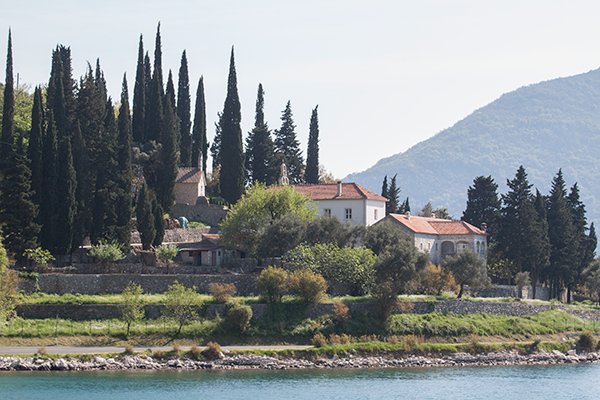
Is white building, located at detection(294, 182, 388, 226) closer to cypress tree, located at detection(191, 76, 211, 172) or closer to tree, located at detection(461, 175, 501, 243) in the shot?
tree, located at detection(461, 175, 501, 243)

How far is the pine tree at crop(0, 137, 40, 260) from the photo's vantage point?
1965 inches

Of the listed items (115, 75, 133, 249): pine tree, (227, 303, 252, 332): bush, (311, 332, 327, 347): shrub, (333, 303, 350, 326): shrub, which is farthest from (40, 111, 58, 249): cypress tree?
(333, 303, 350, 326): shrub

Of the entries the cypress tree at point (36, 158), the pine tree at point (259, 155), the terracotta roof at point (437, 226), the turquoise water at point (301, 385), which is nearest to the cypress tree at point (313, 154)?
the pine tree at point (259, 155)

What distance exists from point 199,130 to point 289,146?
13.8 metres

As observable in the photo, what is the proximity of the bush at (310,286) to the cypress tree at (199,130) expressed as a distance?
40.7m

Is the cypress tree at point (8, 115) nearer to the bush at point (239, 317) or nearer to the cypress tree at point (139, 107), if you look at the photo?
the cypress tree at point (139, 107)

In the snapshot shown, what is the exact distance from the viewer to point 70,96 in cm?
6906

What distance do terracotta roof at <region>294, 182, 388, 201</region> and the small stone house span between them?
337 cm

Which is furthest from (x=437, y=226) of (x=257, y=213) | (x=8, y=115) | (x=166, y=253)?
(x=8, y=115)

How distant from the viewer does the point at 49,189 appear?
5297 cm

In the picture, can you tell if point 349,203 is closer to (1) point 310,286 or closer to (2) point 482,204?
(1) point 310,286

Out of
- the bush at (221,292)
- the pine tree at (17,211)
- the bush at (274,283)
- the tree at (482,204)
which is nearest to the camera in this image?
the bush at (221,292)

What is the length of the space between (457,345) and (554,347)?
8.98 metres

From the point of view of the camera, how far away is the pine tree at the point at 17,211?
49.9 metres
